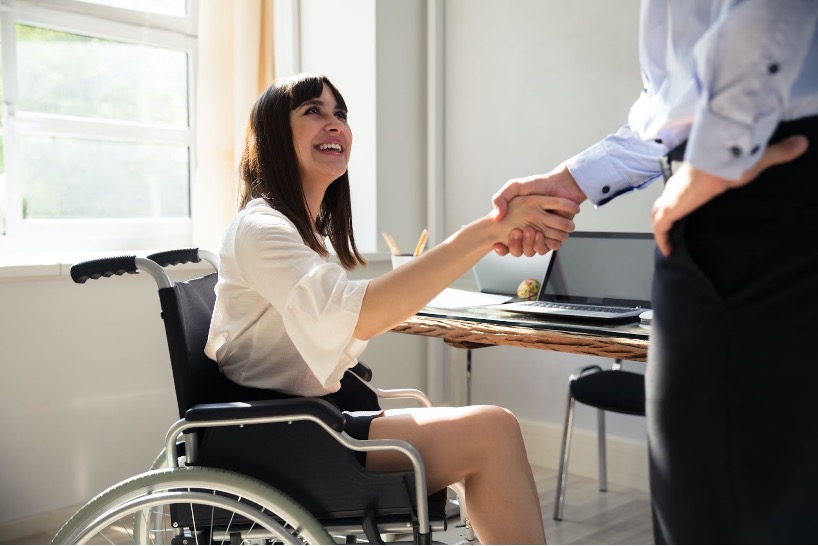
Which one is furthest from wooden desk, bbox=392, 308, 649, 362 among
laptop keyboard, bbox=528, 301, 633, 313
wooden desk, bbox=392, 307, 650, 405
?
laptop keyboard, bbox=528, 301, 633, 313

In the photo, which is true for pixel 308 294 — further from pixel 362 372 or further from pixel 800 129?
pixel 800 129

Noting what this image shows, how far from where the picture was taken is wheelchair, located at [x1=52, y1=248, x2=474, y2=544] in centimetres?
127

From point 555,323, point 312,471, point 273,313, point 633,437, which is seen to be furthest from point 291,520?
point 633,437

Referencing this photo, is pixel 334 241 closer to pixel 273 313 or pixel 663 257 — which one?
pixel 273 313

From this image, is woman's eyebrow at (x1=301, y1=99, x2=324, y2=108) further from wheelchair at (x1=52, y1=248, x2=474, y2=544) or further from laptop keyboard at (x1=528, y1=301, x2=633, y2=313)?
laptop keyboard at (x1=528, y1=301, x2=633, y2=313)

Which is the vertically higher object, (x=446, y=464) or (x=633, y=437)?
(x=446, y=464)

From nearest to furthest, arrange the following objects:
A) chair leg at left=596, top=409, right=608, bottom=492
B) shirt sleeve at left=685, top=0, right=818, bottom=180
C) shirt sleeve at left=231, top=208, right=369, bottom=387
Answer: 1. shirt sleeve at left=685, top=0, right=818, bottom=180
2. shirt sleeve at left=231, top=208, right=369, bottom=387
3. chair leg at left=596, top=409, right=608, bottom=492

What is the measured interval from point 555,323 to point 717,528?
3.56 feet

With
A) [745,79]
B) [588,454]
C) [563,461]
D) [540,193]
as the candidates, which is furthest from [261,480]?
[588,454]

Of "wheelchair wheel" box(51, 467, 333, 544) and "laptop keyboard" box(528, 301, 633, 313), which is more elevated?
"laptop keyboard" box(528, 301, 633, 313)

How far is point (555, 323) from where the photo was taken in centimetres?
195

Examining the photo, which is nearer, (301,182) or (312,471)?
(312,471)

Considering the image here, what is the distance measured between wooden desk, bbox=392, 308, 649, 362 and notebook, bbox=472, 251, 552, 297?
1.03 ft

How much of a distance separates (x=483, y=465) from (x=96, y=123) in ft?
7.64
